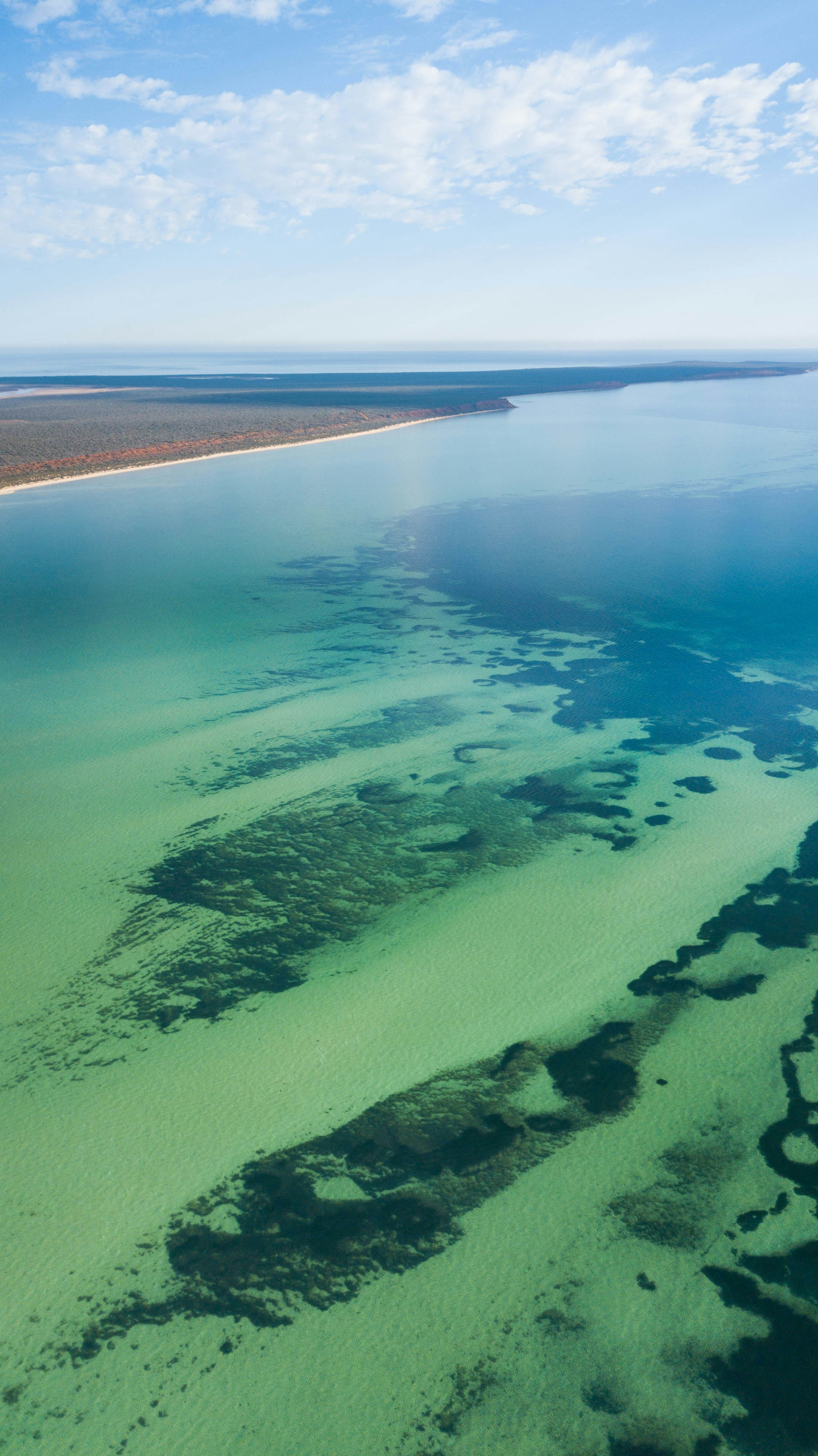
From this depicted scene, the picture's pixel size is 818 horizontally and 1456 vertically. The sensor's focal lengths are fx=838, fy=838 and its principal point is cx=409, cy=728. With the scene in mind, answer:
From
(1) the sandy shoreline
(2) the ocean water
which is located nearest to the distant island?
(1) the sandy shoreline

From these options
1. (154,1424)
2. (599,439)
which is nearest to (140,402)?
(599,439)

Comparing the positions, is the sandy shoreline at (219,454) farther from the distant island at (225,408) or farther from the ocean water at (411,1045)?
the ocean water at (411,1045)

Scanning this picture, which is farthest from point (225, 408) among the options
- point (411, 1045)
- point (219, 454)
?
point (411, 1045)

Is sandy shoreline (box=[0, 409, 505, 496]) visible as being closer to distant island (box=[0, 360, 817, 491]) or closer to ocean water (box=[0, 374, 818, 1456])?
distant island (box=[0, 360, 817, 491])

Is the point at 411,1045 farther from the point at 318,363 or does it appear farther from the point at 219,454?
the point at 318,363

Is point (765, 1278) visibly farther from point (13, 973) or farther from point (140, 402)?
point (140, 402)
